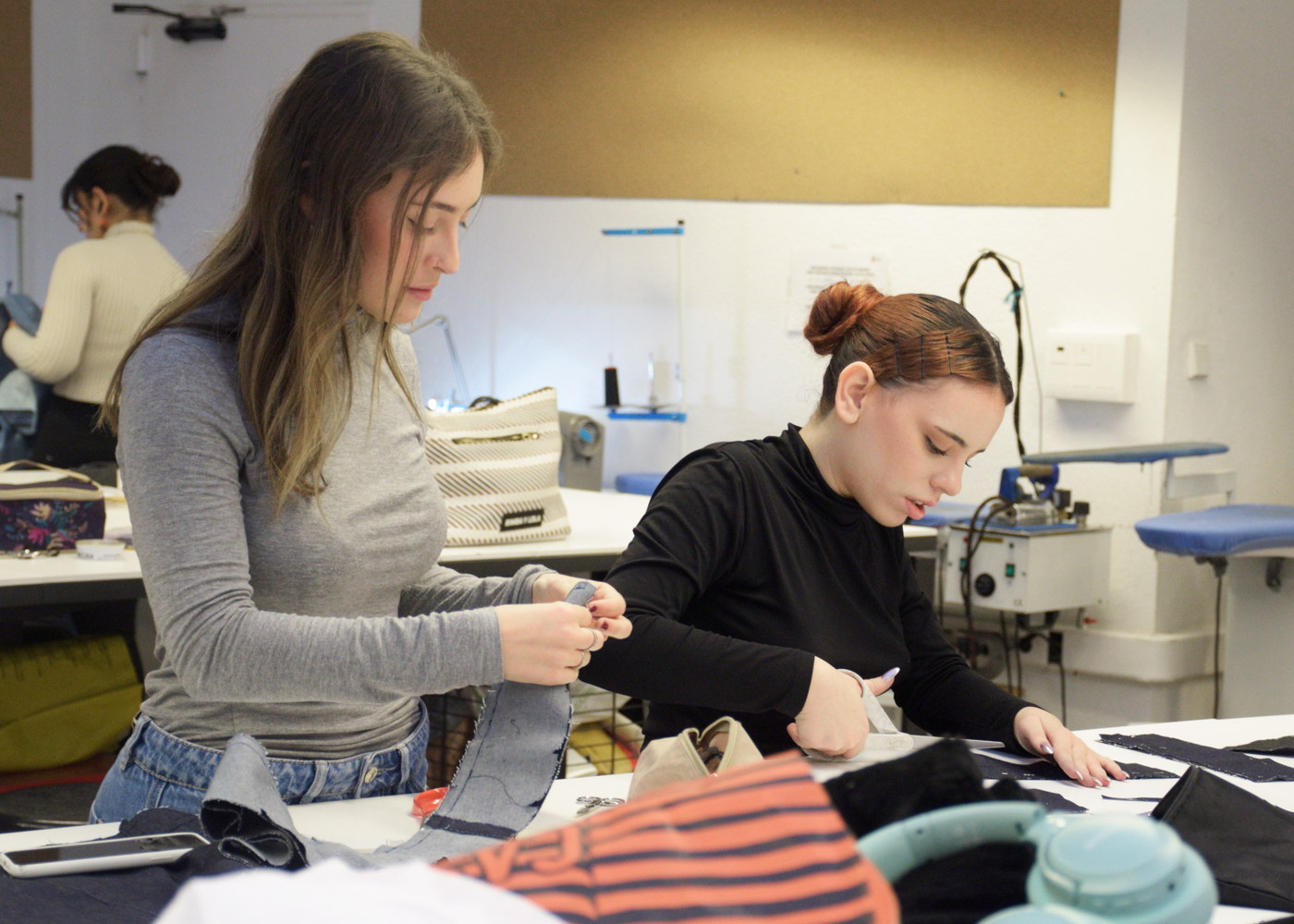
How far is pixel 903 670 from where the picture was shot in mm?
1672

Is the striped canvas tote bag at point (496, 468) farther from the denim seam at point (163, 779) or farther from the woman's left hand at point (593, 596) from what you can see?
the denim seam at point (163, 779)

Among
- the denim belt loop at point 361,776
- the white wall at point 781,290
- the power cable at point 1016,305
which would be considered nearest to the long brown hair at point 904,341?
the denim belt loop at point 361,776

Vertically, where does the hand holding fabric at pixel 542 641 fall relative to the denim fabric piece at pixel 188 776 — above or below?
above

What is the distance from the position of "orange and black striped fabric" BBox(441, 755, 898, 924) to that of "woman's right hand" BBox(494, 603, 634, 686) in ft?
1.94

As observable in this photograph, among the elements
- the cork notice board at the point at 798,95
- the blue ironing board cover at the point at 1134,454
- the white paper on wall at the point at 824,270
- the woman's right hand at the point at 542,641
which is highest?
the cork notice board at the point at 798,95

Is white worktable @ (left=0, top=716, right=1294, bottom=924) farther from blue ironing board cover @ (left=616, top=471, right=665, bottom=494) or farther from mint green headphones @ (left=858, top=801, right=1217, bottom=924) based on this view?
blue ironing board cover @ (left=616, top=471, right=665, bottom=494)

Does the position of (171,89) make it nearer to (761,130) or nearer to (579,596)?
(761,130)

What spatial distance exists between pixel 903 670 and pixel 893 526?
0.65 ft

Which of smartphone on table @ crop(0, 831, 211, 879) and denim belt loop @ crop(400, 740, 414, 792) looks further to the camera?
denim belt loop @ crop(400, 740, 414, 792)

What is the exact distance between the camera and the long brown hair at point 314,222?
1.20 meters

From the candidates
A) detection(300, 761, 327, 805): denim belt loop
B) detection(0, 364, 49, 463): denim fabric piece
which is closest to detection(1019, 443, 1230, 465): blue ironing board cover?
detection(300, 761, 327, 805): denim belt loop

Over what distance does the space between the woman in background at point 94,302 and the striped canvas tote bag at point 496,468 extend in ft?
4.86

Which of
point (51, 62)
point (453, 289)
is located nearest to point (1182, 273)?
point (453, 289)

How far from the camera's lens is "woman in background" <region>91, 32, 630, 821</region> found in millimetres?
1128
